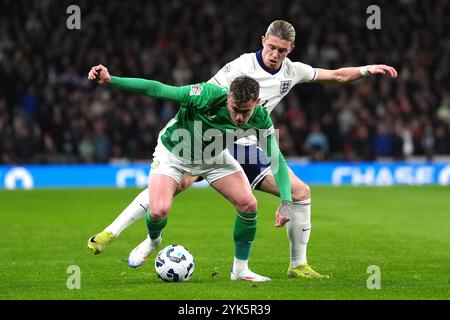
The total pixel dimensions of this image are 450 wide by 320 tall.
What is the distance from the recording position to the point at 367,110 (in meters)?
25.2

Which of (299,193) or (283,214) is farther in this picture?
(299,193)

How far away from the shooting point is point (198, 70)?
25.0 metres

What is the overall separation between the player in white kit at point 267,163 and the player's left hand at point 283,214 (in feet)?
3.27

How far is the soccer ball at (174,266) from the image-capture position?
879 cm

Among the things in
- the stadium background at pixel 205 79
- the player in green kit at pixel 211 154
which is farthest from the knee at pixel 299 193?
the stadium background at pixel 205 79

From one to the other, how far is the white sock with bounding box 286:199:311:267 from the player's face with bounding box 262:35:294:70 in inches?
55.1

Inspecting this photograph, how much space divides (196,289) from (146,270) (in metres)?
1.65

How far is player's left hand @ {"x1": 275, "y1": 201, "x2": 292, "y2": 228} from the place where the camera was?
8.17m

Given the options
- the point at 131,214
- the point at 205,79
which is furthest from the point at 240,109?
the point at 205,79

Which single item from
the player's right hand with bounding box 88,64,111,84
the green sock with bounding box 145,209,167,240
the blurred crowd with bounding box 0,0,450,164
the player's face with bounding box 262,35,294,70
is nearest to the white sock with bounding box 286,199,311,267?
the green sock with bounding box 145,209,167,240

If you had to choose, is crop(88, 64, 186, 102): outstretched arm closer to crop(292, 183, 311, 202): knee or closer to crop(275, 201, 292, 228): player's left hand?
crop(275, 201, 292, 228): player's left hand

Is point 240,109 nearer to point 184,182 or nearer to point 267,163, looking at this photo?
point 184,182

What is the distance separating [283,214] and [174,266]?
1229 millimetres
